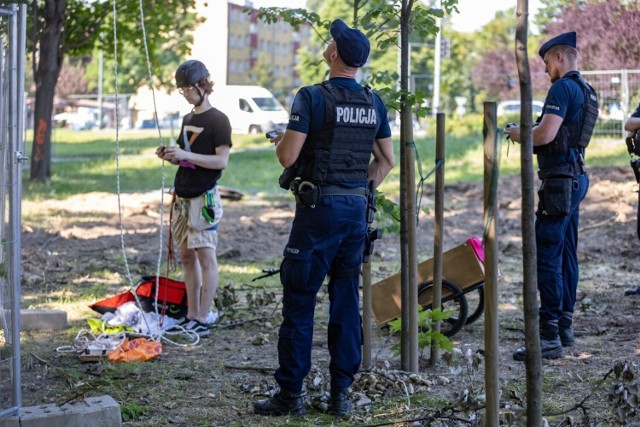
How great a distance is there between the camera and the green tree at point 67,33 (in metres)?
19.8

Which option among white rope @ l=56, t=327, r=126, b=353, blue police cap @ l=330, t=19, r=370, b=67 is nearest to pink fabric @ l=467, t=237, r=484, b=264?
blue police cap @ l=330, t=19, r=370, b=67

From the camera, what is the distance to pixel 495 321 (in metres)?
3.99

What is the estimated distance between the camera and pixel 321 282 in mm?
5176

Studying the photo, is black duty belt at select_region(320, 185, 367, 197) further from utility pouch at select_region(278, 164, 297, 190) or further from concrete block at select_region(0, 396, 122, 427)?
concrete block at select_region(0, 396, 122, 427)

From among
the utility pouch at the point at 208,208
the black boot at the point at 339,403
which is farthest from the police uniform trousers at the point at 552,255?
the utility pouch at the point at 208,208

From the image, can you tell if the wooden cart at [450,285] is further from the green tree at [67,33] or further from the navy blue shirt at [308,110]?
the green tree at [67,33]

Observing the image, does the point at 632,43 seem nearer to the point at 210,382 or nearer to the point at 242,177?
the point at 242,177

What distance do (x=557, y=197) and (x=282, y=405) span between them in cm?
241

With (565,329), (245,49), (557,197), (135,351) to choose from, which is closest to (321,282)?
(135,351)

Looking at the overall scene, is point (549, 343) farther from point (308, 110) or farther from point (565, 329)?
point (308, 110)

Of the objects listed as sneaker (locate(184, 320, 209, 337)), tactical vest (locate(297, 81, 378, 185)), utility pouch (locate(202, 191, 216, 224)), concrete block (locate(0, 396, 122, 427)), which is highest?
tactical vest (locate(297, 81, 378, 185))

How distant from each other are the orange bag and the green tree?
43.9 ft

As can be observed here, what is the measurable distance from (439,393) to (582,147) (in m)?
2.05

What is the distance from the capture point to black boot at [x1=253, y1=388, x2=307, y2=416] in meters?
5.15
